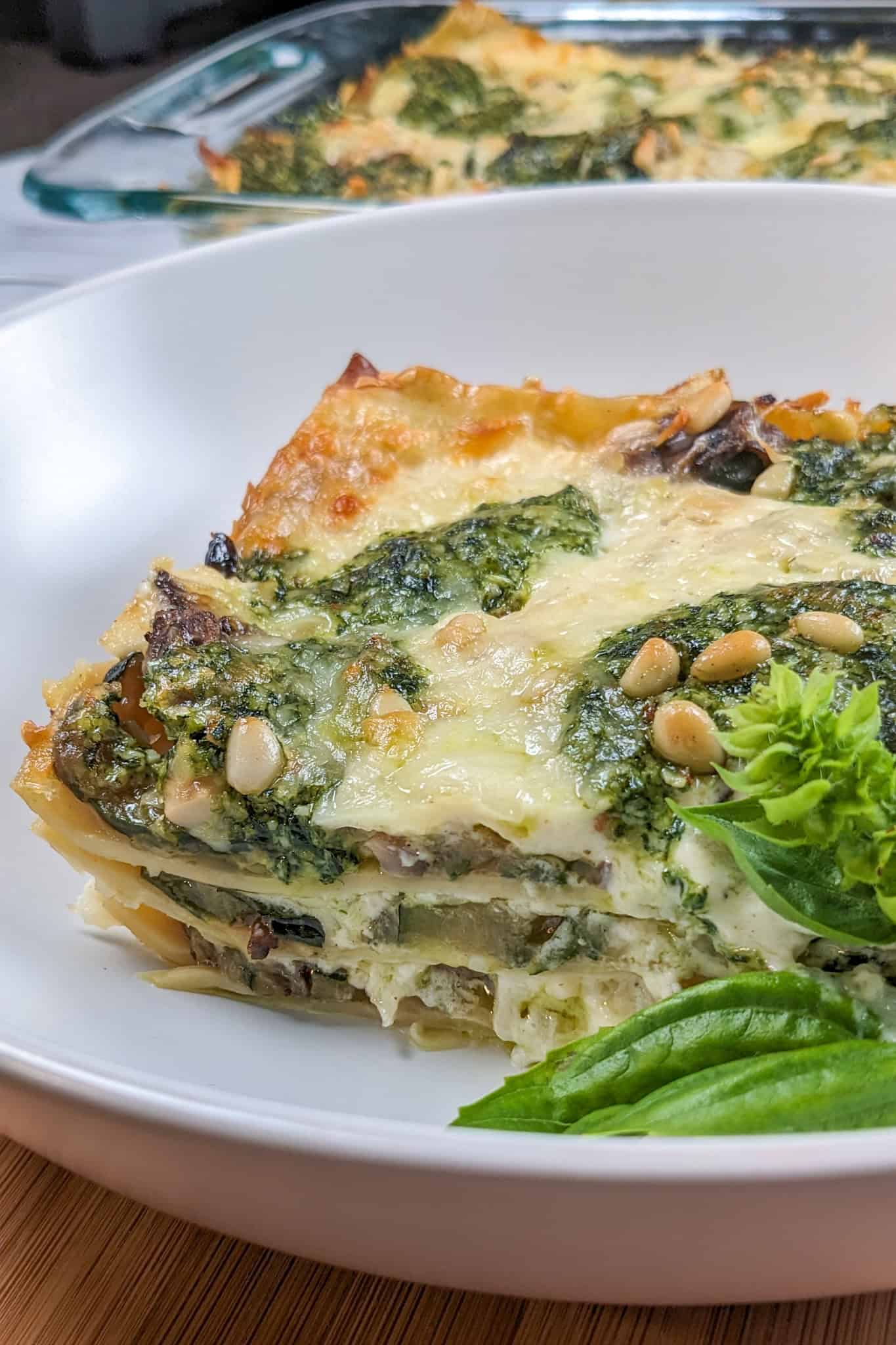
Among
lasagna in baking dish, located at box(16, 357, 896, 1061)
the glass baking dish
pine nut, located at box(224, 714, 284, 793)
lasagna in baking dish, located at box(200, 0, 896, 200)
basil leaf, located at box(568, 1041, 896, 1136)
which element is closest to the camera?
basil leaf, located at box(568, 1041, 896, 1136)

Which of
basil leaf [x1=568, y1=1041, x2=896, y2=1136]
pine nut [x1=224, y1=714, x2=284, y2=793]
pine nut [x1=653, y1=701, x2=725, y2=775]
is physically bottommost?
basil leaf [x1=568, y1=1041, x2=896, y2=1136]

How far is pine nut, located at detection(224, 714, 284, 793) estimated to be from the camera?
5.61ft

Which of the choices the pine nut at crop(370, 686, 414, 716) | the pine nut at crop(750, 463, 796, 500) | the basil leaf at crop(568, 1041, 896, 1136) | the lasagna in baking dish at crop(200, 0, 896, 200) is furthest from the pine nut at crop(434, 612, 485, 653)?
the lasagna in baking dish at crop(200, 0, 896, 200)

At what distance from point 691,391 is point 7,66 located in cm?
434

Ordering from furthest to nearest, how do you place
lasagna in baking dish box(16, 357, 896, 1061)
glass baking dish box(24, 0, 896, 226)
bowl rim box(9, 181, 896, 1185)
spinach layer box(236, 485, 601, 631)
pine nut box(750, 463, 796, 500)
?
1. glass baking dish box(24, 0, 896, 226)
2. pine nut box(750, 463, 796, 500)
3. spinach layer box(236, 485, 601, 631)
4. lasagna in baking dish box(16, 357, 896, 1061)
5. bowl rim box(9, 181, 896, 1185)

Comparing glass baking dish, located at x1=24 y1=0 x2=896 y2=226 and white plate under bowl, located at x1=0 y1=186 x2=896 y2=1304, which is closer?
white plate under bowl, located at x1=0 y1=186 x2=896 y2=1304

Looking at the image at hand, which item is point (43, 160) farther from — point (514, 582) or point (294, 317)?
point (514, 582)

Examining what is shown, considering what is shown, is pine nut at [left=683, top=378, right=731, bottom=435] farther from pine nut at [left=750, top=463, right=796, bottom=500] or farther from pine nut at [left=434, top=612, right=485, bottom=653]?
pine nut at [left=434, top=612, right=485, bottom=653]

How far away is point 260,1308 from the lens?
1.52 meters

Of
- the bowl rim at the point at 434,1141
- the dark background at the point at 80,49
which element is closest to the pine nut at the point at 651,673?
the bowl rim at the point at 434,1141

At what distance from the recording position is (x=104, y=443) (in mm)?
2738

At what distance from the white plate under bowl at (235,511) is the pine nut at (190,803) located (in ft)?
0.97

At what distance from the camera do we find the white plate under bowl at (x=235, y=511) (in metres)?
1.18

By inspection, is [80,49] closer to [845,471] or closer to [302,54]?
[302,54]
